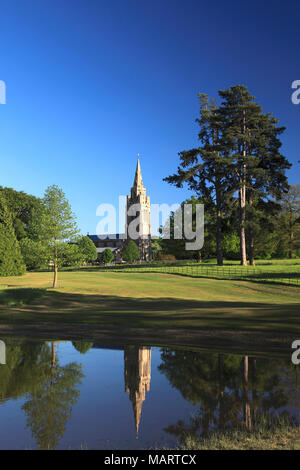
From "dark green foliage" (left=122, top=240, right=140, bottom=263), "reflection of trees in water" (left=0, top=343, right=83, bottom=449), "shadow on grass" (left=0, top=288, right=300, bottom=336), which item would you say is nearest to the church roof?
"dark green foliage" (left=122, top=240, right=140, bottom=263)

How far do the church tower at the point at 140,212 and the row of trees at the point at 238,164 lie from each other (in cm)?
9098

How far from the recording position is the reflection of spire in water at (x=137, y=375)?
9.23 metres

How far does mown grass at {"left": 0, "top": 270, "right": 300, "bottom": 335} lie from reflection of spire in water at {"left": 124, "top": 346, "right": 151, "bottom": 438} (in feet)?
15.4

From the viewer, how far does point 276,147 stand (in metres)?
58.6

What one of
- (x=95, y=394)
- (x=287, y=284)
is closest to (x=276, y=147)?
(x=287, y=284)

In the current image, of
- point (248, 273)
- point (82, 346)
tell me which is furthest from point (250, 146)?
point (82, 346)

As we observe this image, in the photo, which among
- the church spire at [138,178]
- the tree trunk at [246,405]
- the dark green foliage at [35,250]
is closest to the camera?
the tree trunk at [246,405]

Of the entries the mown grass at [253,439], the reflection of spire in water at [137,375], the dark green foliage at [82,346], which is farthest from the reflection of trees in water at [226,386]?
the dark green foliage at [82,346]

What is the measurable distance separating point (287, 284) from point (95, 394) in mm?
33863

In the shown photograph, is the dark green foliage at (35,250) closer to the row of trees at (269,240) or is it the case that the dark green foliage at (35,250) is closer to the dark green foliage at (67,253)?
the dark green foliage at (67,253)

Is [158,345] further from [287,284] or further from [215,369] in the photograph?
[287,284]

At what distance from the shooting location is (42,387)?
400 inches

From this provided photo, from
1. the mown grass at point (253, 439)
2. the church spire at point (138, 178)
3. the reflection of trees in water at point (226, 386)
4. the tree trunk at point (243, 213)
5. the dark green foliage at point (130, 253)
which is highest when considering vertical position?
the church spire at point (138, 178)

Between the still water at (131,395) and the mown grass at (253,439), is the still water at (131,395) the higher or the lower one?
the lower one
